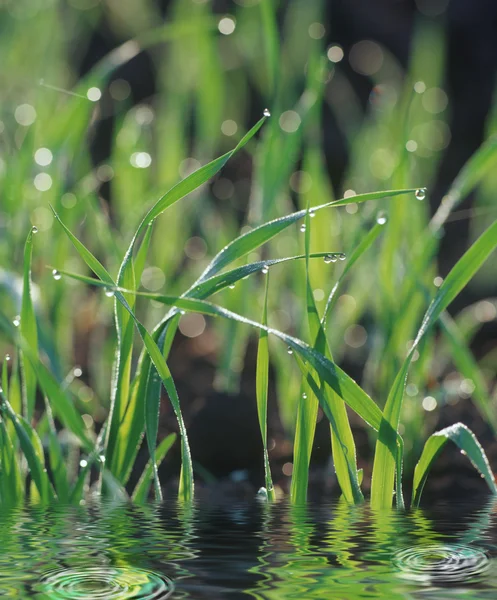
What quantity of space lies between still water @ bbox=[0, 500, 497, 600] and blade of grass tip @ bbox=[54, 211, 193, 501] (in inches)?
3.1

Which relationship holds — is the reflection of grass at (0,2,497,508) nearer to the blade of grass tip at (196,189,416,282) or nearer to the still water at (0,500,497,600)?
the blade of grass tip at (196,189,416,282)

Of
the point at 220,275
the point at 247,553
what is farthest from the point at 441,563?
the point at 220,275

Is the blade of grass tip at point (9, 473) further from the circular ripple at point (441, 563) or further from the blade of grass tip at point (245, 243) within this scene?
the circular ripple at point (441, 563)

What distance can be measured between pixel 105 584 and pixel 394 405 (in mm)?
406

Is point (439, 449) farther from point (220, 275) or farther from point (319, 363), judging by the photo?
point (220, 275)

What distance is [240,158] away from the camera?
2816 mm

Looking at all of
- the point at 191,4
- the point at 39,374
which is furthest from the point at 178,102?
the point at 39,374

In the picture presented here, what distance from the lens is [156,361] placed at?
0.78 m

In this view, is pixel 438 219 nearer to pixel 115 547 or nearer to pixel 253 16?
pixel 115 547

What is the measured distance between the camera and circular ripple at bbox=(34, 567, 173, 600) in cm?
48

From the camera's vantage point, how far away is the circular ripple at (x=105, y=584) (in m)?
0.48

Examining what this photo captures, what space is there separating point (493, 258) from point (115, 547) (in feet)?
5.60

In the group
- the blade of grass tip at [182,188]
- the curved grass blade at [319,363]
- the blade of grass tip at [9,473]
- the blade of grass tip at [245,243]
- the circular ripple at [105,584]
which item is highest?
the blade of grass tip at [182,188]

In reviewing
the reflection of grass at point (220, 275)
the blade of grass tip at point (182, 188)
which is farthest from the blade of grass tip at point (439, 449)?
the blade of grass tip at point (182, 188)
